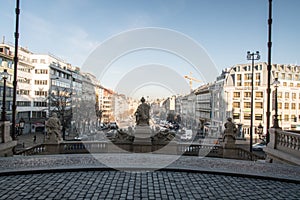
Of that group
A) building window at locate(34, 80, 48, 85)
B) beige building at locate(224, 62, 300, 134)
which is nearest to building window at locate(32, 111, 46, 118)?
building window at locate(34, 80, 48, 85)

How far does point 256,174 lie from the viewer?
7539mm

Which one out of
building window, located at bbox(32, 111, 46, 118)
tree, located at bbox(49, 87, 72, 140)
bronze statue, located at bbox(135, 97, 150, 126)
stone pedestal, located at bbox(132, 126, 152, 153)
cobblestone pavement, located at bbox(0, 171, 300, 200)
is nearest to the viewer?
cobblestone pavement, located at bbox(0, 171, 300, 200)

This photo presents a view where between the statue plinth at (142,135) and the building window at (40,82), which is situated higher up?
the building window at (40,82)

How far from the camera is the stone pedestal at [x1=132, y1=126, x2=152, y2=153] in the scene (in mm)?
13039

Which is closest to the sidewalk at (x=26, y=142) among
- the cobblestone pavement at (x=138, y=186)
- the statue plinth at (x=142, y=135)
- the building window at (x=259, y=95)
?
the statue plinth at (x=142, y=135)

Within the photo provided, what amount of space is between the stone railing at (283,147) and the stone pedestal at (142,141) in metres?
6.27

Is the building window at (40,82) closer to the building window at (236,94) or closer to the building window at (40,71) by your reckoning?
the building window at (40,71)

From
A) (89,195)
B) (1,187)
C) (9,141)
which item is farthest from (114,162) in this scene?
(9,141)

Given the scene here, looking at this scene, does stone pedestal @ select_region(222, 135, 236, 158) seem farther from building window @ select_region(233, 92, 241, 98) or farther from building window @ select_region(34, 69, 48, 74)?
building window @ select_region(34, 69, 48, 74)

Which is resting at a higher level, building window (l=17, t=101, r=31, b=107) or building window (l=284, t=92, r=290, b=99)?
building window (l=284, t=92, r=290, b=99)

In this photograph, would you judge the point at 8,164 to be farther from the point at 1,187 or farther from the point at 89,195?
the point at 89,195

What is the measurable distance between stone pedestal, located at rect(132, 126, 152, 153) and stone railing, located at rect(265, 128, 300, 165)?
6271mm

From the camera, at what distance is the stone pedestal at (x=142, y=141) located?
1304cm

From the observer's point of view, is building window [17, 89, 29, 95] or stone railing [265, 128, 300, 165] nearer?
stone railing [265, 128, 300, 165]
